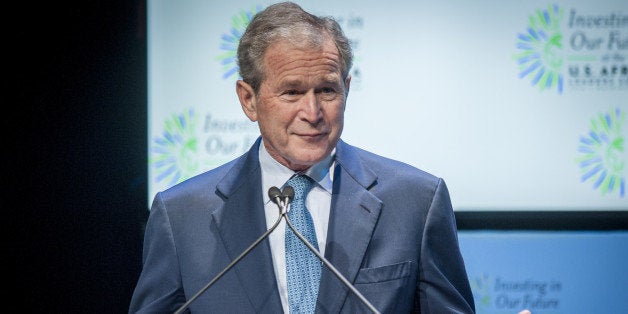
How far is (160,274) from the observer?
1.82 meters

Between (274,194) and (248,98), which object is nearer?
(274,194)

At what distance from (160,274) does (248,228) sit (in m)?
0.22

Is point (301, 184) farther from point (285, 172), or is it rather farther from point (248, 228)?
point (248, 228)

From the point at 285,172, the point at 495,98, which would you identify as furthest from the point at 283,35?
→ the point at 495,98

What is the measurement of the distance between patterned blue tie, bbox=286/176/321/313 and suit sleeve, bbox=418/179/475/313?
234 millimetres

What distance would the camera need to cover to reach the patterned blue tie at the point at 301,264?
1725 millimetres

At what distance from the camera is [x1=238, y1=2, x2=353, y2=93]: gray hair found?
1.75m

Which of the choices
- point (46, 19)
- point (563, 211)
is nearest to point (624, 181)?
point (563, 211)

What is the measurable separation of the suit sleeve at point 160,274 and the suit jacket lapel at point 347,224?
0.34 meters

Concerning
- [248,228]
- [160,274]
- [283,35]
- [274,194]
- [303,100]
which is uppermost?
[283,35]

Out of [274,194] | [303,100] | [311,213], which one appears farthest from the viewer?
[311,213]

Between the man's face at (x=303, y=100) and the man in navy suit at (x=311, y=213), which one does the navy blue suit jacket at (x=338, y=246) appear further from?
the man's face at (x=303, y=100)

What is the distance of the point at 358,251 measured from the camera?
1.74 metres

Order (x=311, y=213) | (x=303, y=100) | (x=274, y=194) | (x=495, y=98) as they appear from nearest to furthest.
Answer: (x=274, y=194), (x=303, y=100), (x=311, y=213), (x=495, y=98)
